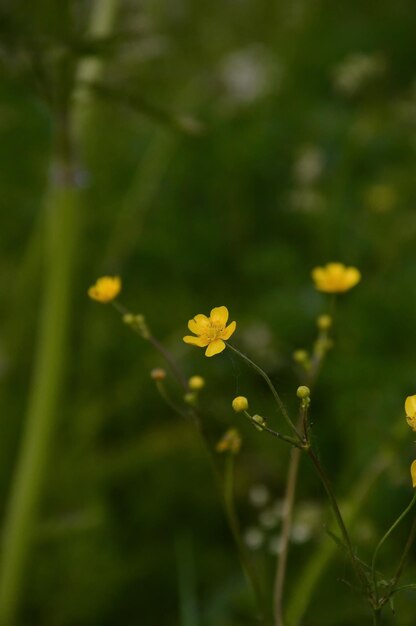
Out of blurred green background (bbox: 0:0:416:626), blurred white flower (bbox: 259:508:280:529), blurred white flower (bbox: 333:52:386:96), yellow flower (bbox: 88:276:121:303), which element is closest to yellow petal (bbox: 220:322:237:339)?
yellow flower (bbox: 88:276:121:303)

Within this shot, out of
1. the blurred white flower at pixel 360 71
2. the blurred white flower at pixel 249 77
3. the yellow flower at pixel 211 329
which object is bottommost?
the yellow flower at pixel 211 329

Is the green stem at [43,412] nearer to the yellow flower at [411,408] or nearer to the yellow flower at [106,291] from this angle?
the yellow flower at [106,291]

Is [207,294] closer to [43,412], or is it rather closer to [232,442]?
[43,412]

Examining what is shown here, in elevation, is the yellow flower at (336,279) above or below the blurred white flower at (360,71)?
below

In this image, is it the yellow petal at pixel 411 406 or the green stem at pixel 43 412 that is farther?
the green stem at pixel 43 412

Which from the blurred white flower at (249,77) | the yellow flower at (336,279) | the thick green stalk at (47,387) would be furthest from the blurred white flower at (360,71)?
the yellow flower at (336,279)

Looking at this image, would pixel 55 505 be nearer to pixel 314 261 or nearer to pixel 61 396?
pixel 61 396

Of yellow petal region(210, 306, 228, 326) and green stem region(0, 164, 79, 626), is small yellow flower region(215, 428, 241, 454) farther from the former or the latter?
green stem region(0, 164, 79, 626)
